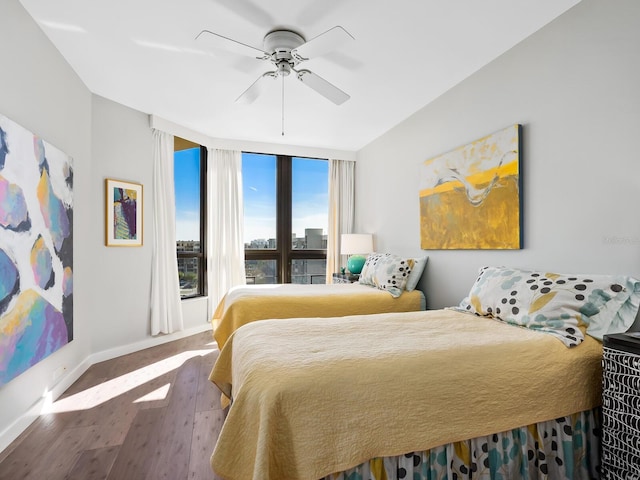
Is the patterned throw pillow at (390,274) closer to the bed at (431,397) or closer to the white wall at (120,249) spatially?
the bed at (431,397)

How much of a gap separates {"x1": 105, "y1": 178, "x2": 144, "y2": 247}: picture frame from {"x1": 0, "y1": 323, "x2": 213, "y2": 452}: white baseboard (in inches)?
42.2

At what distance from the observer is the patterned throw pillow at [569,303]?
5.40ft

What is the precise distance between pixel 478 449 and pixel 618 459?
58 cm

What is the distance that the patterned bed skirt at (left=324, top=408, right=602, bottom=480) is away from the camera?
1257mm

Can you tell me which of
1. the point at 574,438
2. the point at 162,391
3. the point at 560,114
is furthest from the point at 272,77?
the point at 574,438

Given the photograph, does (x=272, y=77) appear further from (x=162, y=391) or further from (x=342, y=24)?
(x=162, y=391)

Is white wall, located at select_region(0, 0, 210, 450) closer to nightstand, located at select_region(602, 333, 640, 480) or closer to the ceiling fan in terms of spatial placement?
the ceiling fan

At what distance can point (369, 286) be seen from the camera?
3.62m

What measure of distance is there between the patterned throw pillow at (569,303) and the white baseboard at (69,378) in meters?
2.92

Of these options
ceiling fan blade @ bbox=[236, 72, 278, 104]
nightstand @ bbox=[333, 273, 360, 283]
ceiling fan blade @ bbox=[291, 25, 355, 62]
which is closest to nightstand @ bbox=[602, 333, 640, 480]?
ceiling fan blade @ bbox=[291, 25, 355, 62]

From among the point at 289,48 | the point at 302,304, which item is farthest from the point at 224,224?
the point at 289,48

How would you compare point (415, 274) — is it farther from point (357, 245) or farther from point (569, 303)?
point (569, 303)

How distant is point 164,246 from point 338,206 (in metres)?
2.50

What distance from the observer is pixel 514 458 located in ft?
4.64
